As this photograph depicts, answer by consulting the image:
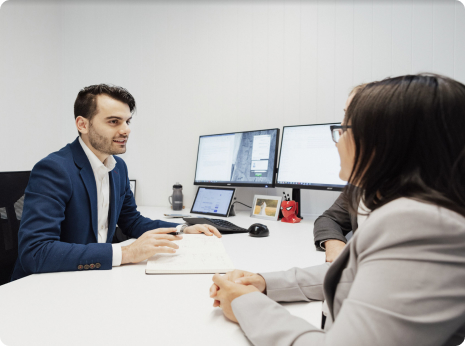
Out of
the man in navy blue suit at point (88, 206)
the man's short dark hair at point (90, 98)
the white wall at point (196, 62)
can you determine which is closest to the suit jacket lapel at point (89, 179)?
the man in navy blue suit at point (88, 206)

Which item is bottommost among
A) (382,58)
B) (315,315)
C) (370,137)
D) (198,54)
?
(315,315)

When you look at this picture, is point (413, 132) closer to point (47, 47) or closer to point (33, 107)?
point (33, 107)

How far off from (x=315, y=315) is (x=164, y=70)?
87.4 inches

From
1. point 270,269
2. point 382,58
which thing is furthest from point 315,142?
point 270,269

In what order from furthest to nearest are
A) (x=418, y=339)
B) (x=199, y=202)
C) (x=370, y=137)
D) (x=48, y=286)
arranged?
(x=199, y=202)
(x=48, y=286)
(x=370, y=137)
(x=418, y=339)

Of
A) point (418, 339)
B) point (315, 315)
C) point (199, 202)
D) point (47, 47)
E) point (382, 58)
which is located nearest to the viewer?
point (418, 339)

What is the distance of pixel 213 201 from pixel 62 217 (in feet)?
3.57

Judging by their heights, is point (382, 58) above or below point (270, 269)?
above

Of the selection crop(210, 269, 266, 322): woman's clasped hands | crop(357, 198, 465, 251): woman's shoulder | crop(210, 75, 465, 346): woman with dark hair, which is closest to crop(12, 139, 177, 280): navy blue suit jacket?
crop(210, 269, 266, 322): woman's clasped hands

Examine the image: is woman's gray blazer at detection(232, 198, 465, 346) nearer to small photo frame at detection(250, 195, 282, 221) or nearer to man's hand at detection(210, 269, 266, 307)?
man's hand at detection(210, 269, 266, 307)

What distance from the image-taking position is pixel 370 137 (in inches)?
19.7

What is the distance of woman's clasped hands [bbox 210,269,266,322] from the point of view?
0.62 meters

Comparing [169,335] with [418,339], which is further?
[169,335]

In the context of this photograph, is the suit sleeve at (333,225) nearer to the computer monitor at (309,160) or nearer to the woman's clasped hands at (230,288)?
the computer monitor at (309,160)
